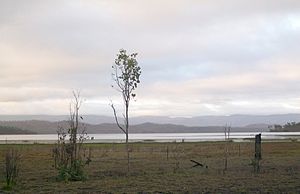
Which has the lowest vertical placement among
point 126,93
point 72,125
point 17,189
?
point 17,189

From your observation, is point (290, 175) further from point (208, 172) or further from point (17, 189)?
point (17, 189)

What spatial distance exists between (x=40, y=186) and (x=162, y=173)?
26.7 ft

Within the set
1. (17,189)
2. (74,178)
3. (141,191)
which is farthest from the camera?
(74,178)

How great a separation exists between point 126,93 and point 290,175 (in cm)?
1011

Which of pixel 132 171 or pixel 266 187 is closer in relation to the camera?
pixel 266 187

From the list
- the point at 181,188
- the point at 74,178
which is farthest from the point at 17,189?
the point at 181,188

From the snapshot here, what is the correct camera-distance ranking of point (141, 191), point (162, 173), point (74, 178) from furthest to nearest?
point (162, 173) → point (74, 178) → point (141, 191)

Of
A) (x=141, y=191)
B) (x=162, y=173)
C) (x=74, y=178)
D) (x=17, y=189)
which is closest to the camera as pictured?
(x=141, y=191)

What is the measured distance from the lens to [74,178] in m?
24.7

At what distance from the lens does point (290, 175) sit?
85.0 ft

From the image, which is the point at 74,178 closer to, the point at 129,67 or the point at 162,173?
the point at 162,173

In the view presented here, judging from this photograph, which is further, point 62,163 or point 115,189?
point 62,163

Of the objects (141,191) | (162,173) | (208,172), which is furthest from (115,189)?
(208,172)

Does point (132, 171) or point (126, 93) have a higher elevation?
point (126, 93)
